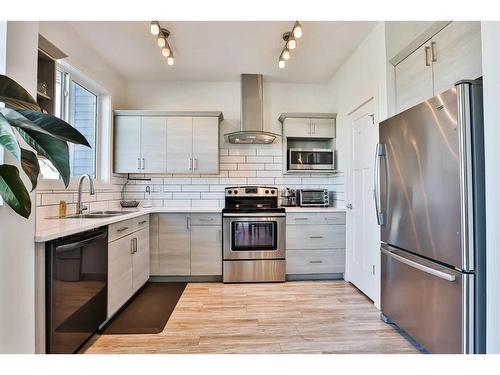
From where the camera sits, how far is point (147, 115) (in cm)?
348

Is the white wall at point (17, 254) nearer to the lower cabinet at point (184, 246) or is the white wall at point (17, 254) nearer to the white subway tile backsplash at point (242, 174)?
the lower cabinet at point (184, 246)

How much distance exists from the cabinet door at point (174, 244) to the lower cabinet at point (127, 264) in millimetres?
192

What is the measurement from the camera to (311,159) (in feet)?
11.9

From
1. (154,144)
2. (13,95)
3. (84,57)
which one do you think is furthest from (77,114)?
(13,95)

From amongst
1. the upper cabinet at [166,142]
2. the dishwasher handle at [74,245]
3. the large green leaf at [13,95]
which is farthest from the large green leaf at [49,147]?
the upper cabinet at [166,142]

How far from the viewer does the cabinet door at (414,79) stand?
1.92 m

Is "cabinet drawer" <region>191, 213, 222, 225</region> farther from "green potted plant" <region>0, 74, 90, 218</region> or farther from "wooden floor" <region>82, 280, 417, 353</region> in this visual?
"green potted plant" <region>0, 74, 90, 218</region>

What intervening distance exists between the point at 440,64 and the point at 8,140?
2.34m

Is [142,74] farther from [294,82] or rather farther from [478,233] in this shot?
[478,233]

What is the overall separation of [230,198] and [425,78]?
2563 millimetres

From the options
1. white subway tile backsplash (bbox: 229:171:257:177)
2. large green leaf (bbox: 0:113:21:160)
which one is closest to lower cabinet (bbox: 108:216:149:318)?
white subway tile backsplash (bbox: 229:171:257:177)

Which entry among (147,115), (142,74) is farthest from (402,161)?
(142,74)

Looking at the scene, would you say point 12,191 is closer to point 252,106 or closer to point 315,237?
point 315,237

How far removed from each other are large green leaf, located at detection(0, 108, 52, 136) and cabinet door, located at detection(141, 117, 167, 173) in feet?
8.91
